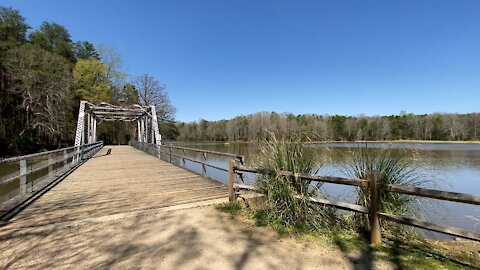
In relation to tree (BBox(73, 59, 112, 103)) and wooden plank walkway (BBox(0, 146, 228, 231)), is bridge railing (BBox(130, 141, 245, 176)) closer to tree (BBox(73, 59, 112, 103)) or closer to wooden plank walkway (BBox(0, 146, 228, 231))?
wooden plank walkway (BBox(0, 146, 228, 231))

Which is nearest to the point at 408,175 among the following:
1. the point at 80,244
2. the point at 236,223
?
the point at 236,223

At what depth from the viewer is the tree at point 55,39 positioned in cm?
3891

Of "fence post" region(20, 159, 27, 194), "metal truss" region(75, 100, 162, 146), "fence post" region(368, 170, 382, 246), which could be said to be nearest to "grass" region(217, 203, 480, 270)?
"fence post" region(368, 170, 382, 246)

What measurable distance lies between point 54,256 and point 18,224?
143cm

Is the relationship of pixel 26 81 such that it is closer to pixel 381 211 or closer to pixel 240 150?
pixel 240 150

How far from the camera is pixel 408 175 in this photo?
386cm

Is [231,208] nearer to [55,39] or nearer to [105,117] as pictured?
[105,117]

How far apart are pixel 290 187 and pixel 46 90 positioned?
99.5ft

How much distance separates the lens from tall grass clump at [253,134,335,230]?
151 inches

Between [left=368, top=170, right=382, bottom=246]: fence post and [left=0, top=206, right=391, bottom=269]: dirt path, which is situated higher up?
[left=368, top=170, right=382, bottom=246]: fence post

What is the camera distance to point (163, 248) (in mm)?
3158

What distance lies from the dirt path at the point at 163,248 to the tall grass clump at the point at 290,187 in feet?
1.25

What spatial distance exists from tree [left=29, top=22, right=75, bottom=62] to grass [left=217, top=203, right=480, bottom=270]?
44.4 m

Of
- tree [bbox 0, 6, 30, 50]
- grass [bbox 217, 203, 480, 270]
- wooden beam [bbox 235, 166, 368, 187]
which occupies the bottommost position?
A: grass [bbox 217, 203, 480, 270]
